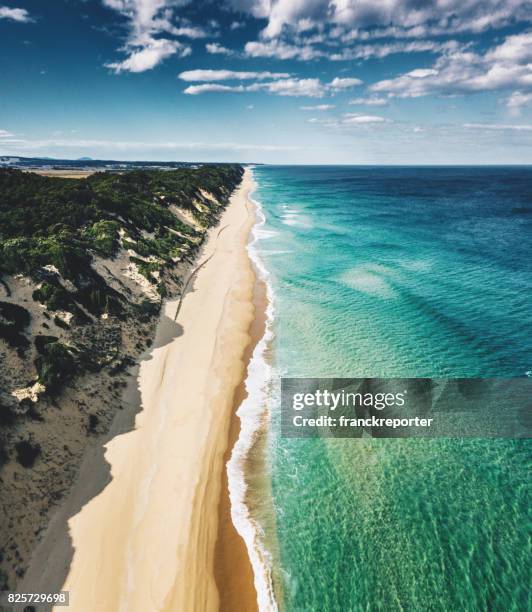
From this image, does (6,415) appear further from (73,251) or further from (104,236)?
(104,236)

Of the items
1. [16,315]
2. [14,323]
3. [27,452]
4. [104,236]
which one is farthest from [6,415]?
[104,236]

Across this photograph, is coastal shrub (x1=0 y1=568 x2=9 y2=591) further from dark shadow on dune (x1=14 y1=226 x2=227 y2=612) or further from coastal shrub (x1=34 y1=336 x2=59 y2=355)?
coastal shrub (x1=34 y1=336 x2=59 y2=355)

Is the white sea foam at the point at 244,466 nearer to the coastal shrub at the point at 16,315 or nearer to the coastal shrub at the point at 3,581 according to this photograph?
the coastal shrub at the point at 3,581

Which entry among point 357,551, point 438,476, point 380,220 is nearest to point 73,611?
point 357,551

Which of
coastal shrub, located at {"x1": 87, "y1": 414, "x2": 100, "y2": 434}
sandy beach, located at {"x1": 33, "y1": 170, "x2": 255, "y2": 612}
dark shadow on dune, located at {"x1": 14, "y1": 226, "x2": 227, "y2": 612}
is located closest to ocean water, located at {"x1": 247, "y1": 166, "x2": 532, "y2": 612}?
sandy beach, located at {"x1": 33, "y1": 170, "x2": 255, "y2": 612}

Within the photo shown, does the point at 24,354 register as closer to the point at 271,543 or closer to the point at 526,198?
the point at 271,543

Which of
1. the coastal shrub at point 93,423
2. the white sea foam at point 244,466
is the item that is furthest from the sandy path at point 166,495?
the coastal shrub at point 93,423
